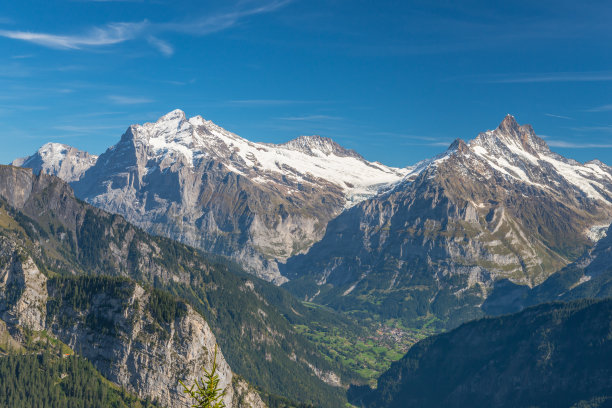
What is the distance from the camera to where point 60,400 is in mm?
199375

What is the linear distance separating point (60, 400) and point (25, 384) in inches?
465

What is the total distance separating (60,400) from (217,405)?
156 metres

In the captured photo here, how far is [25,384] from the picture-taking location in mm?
196500

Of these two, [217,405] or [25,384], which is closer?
[217,405]

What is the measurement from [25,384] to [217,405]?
6185 inches

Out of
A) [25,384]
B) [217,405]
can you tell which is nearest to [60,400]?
[25,384]

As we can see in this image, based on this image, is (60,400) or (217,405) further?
(60,400)

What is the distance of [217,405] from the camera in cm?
6512

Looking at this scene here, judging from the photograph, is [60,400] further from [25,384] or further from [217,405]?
[217,405]
